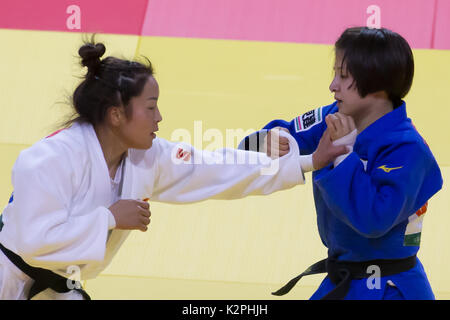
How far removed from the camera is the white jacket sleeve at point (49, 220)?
2266 mm

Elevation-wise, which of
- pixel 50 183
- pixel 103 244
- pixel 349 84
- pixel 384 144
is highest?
pixel 349 84

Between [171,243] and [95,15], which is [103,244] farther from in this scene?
[95,15]

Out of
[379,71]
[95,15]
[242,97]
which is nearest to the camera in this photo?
[379,71]

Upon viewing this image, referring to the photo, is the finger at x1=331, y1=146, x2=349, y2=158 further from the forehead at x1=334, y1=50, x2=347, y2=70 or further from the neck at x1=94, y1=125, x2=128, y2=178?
the neck at x1=94, y1=125, x2=128, y2=178

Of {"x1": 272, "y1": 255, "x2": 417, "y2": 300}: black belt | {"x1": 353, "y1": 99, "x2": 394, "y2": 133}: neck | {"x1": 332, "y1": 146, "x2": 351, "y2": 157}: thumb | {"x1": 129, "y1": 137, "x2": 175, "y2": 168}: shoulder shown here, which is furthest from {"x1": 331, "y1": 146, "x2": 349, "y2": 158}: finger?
{"x1": 129, "y1": 137, "x2": 175, "y2": 168}: shoulder

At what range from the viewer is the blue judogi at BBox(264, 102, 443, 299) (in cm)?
232

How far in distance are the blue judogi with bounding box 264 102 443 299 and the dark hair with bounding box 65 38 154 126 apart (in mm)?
704

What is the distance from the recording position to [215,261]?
3752 mm

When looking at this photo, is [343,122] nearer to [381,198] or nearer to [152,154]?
[381,198]

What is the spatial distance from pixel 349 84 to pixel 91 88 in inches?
34.9

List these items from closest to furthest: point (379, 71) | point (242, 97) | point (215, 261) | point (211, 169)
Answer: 1. point (379, 71)
2. point (211, 169)
3. point (215, 261)
4. point (242, 97)

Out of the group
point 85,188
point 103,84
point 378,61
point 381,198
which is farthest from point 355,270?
point 103,84

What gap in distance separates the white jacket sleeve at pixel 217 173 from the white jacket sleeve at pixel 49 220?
425mm

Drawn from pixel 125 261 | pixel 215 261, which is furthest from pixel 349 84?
pixel 125 261
